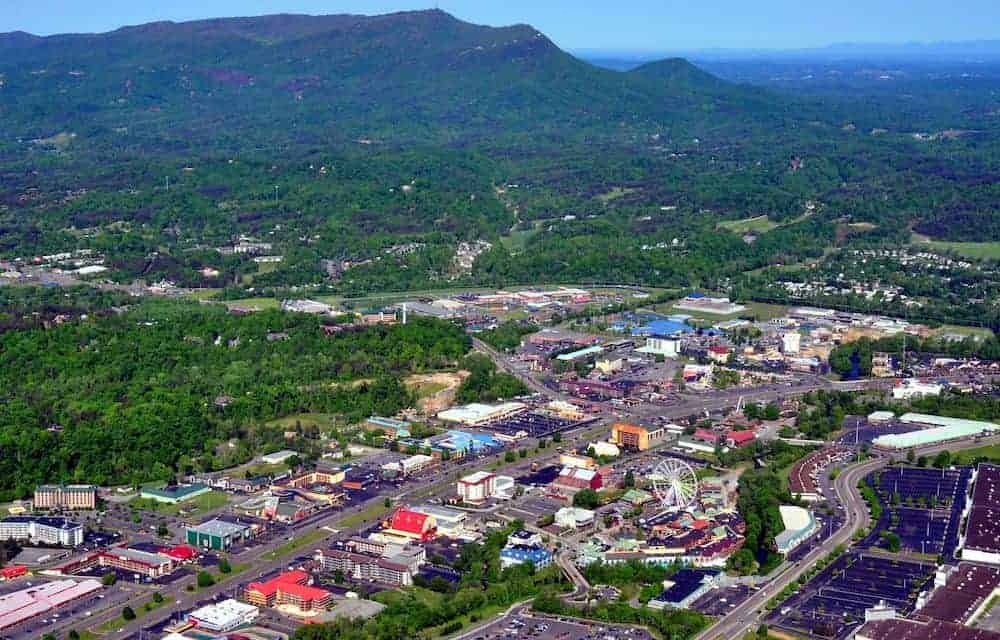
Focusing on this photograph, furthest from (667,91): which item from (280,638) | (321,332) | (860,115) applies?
(280,638)

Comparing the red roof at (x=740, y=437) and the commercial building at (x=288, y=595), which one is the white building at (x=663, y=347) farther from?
the commercial building at (x=288, y=595)

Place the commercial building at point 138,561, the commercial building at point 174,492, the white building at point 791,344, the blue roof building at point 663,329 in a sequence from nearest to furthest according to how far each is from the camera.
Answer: the commercial building at point 138,561, the commercial building at point 174,492, the white building at point 791,344, the blue roof building at point 663,329

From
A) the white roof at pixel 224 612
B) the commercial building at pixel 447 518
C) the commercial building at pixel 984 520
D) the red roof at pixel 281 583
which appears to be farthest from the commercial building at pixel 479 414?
the white roof at pixel 224 612

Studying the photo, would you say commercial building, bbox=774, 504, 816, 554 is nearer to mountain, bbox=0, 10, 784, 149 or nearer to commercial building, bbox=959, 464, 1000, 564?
commercial building, bbox=959, 464, 1000, 564

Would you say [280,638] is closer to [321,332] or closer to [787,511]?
[787,511]

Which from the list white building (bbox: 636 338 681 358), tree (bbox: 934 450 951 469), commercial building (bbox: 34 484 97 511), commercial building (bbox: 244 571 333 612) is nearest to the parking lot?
commercial building (bbox: 244 571 333 612)
